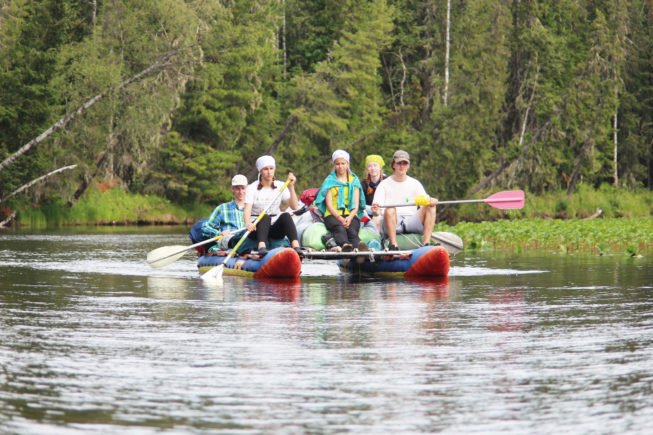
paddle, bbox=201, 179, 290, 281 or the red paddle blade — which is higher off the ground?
the red paddle blade

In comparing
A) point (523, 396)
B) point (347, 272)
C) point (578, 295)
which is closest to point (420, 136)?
point (347, 272)

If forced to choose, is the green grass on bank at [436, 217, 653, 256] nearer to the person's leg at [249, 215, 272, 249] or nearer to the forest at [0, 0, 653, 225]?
the person's leg at [249, 215, 272, 249]

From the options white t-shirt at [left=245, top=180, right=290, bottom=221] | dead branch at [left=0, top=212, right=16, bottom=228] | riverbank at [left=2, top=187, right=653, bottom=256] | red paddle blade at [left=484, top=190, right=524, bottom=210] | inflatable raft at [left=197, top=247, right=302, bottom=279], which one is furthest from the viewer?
riverbank at [left=2, top=187, right=653, bottom=256]

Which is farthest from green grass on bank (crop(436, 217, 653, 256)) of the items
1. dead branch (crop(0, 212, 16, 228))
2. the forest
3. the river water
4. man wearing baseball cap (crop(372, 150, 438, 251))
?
dead branch (crop(0, 212, 16, 228))

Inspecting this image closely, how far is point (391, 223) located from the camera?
54.9 ft

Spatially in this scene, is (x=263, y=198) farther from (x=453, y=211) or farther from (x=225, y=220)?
(x=453, y=211)

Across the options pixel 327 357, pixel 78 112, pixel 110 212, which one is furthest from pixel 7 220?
pixel 327 357

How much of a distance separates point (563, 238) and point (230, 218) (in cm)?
938

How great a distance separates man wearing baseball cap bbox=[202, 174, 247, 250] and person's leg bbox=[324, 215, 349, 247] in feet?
4.22

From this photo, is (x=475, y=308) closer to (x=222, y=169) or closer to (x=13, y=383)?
(x=13, y=383)

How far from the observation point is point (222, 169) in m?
50.6

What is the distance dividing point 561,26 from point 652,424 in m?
43.3

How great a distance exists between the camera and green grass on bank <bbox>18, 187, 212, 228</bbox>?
42531 mm

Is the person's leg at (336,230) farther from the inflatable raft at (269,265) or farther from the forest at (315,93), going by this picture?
the forest at (315,93)
